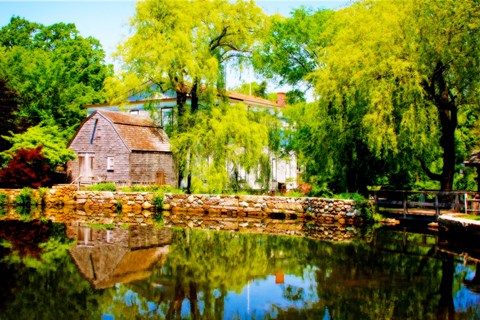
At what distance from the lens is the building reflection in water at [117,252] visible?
10734 millimetres

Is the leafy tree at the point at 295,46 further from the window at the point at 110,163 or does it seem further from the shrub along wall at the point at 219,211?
the window at the point at 110,163

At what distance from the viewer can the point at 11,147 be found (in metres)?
33.1

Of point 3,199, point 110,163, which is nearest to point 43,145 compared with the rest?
point 110,163

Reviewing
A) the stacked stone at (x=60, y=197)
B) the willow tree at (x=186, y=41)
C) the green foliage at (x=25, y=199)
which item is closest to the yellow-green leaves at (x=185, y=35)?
the willow tree at (x=186, y=41)

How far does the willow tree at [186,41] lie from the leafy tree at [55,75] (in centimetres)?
1363

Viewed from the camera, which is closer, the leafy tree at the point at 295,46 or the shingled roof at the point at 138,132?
the leafy tree at the point at 295,46

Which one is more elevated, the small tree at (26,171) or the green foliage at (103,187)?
the small tree at (26,171)

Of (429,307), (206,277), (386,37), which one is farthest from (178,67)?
(429,307)

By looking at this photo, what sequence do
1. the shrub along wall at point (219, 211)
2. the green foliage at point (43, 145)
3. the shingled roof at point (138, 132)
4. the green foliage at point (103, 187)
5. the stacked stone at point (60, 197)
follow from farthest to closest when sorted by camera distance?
the shingled roof at point (138, 132) → the green foliage at point (43, 145) → the green foliage at point (103, 187) → the stacked stone at point (60, 197) → the shrub along wall at point (219, 211)

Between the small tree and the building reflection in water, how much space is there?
1256cm

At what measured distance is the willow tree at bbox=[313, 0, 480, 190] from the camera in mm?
18656

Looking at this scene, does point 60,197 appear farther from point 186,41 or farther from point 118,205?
point 186,41

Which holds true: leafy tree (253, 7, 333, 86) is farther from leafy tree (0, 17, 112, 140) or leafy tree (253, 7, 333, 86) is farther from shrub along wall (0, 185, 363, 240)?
leafy tree (0, 17, 112, 140)

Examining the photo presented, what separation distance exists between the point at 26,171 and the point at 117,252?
1881 centimetres
